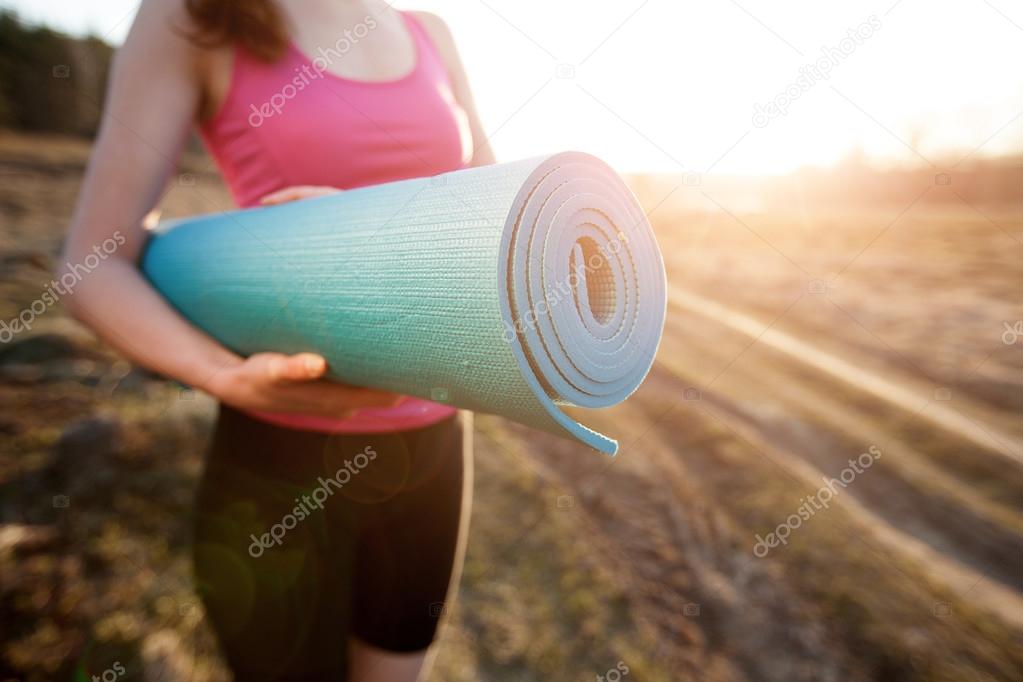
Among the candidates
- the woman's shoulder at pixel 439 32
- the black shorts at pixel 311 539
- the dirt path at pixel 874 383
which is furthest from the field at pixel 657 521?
the woman's shoulder at pixel 439 32

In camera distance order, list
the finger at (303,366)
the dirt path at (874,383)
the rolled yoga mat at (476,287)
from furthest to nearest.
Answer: the dirt path at (874,383) → the finger at (303,366) → the rolled yoga mat at (476,287)

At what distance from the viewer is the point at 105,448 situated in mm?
3354

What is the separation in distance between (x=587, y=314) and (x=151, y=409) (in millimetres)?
3981

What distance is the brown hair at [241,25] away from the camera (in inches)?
42.1

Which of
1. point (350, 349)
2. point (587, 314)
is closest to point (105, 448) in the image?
point (350, 349)

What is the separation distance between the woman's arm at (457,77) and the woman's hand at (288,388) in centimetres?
74

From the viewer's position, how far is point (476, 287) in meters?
0.78

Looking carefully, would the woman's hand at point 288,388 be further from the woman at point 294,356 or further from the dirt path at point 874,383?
the dirt path at point 874,383

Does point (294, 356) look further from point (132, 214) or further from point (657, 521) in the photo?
point (657, 521)

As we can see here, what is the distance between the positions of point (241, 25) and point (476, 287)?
78 cm

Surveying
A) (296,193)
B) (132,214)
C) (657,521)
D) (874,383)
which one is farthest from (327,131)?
(874,383)

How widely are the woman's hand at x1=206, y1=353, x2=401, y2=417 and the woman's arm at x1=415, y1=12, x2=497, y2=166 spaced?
0.74 m

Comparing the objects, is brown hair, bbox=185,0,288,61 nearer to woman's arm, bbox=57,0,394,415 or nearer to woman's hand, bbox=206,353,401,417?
woman's arm, bbox=57,0,394,415

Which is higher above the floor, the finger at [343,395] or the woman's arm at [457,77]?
the woman's arm at [457,77]
